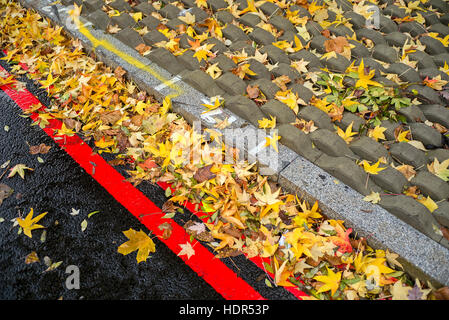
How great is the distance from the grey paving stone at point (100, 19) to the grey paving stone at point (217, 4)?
1.22m

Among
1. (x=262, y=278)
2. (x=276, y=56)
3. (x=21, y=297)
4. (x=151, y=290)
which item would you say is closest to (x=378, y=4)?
(x=276, y=56)

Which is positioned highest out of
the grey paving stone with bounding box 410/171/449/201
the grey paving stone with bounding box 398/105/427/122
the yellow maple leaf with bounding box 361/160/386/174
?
the grey paving stone with bounding box 398/105/427/122

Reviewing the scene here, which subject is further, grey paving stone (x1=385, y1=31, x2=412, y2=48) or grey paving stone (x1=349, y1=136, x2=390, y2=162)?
grey paving stone (x1=385, y1=31, x2=412, y2=48)

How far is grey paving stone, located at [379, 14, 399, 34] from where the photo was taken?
4.00 meters

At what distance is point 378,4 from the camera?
446cm

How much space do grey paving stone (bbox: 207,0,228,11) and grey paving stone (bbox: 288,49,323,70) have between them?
1205 mm

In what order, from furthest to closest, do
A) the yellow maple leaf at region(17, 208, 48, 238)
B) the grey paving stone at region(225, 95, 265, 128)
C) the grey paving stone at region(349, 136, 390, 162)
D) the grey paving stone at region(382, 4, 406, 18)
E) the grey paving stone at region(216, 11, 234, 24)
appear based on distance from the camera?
the grey paving stone at region(382, 4, 406, 18) < the grey paving stone at region(216, 11, 234, 24) < the grey paving stone at region(225, 95, 265, 128) < the grey paving stone at region(349, 136, 390, 162) < the yellow maple leaf at region(17, 208, 48, 238)

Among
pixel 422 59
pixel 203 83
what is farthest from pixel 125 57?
pixel 422 59

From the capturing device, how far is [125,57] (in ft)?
11.5

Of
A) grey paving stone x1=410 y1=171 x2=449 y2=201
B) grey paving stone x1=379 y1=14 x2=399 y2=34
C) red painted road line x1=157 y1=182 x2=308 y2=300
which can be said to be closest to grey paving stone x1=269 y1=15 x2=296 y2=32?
grey paving stone x1=379 y1=14 x2=399 y2=34

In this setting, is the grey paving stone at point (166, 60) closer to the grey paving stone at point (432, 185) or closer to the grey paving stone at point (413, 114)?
the grey paving stone at point (413, 114)

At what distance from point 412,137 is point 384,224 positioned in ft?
3.38

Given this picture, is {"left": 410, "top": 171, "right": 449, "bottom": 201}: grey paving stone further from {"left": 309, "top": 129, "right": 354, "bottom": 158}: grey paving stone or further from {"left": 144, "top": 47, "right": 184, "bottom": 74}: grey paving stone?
{"left": 144, "top": 47, "right": 184, "bottom": 74}: grey paving stone

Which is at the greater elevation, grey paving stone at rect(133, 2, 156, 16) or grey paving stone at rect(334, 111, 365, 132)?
grey paving stone at rect(133, 2, 156, 16)
